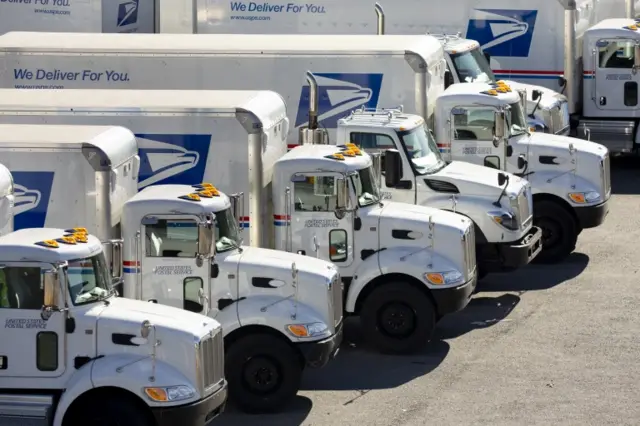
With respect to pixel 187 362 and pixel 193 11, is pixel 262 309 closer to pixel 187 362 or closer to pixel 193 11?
pixel 187 362

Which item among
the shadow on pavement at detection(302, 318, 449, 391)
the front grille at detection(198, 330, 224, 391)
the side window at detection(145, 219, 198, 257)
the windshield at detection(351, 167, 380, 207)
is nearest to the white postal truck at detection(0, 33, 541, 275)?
the windshield at detection(351, 167, 380, 207)

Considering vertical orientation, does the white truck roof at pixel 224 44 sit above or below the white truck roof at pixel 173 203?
above

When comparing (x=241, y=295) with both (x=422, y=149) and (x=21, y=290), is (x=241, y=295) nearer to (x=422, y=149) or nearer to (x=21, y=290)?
(x=21, y=290)

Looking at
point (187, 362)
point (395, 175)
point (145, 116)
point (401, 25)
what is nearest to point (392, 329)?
point (395, 175)

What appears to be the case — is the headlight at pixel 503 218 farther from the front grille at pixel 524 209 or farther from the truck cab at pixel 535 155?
the truck cab at pixel 535 155

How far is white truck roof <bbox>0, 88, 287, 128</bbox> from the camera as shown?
1780 centimetres

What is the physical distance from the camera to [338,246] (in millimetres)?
18312

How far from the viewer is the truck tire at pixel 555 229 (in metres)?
23.6

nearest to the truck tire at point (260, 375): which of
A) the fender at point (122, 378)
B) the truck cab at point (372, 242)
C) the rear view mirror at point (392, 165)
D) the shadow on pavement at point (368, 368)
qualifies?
the shadow on pavement at point (368, 368)

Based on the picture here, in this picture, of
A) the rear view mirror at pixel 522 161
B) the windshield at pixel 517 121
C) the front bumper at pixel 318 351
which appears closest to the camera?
the front bumper at pixel 318 351

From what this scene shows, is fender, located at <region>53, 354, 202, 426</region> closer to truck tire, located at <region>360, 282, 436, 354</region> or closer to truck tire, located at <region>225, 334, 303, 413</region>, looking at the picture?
truck tire, located at <region>225, 334, 303, 413</region>

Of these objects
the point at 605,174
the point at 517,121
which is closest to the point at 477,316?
the point at 517,121

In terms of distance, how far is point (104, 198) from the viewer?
52.5 feet

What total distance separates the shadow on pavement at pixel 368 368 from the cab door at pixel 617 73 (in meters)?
12.7
